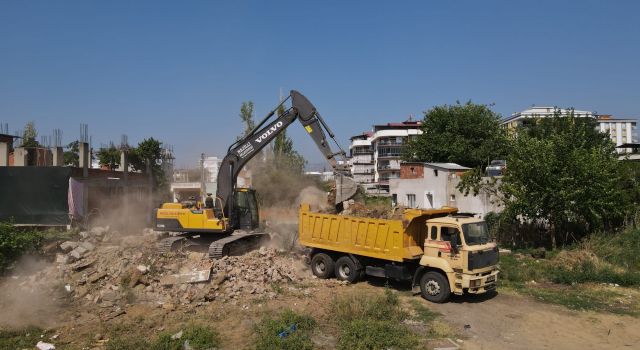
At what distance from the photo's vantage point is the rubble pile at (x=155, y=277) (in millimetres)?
11625

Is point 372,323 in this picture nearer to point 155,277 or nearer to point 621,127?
point 155,277

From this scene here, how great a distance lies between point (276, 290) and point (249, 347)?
12.6 ft

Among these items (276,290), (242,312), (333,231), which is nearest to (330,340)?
(242,312)

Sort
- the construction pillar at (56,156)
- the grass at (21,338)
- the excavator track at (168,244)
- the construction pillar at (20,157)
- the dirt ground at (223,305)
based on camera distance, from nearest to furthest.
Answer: the grass at (21,338) → the dirt ground at (223,305) → the excavator track at (168,244) → the construction pillar at (20,157) → the construction pillar at (56,156)

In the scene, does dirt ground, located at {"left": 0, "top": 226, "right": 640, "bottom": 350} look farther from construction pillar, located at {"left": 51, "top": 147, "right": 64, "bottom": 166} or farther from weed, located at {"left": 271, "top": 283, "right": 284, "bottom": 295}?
construction pillar, located at {"left": 51, "top": 147, "right": 64, "bottom": 166}

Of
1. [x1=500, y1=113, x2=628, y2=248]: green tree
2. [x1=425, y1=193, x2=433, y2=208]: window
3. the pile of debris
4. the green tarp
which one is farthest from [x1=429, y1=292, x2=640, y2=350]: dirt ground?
the green tarp

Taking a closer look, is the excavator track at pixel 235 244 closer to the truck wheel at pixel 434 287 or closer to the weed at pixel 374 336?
the truck wheel at pixel 434 287

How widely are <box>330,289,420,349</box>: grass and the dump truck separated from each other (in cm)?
129

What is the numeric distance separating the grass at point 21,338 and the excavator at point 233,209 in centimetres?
656

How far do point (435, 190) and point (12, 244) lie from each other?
2068 cm

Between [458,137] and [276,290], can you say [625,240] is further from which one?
[458,137]

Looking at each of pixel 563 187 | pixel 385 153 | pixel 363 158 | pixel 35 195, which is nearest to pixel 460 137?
pixel 563 187

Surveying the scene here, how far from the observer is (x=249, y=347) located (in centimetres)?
854

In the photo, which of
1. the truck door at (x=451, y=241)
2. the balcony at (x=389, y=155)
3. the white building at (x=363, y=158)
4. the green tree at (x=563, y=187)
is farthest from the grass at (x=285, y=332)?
the white building at (x=363, y=158)
